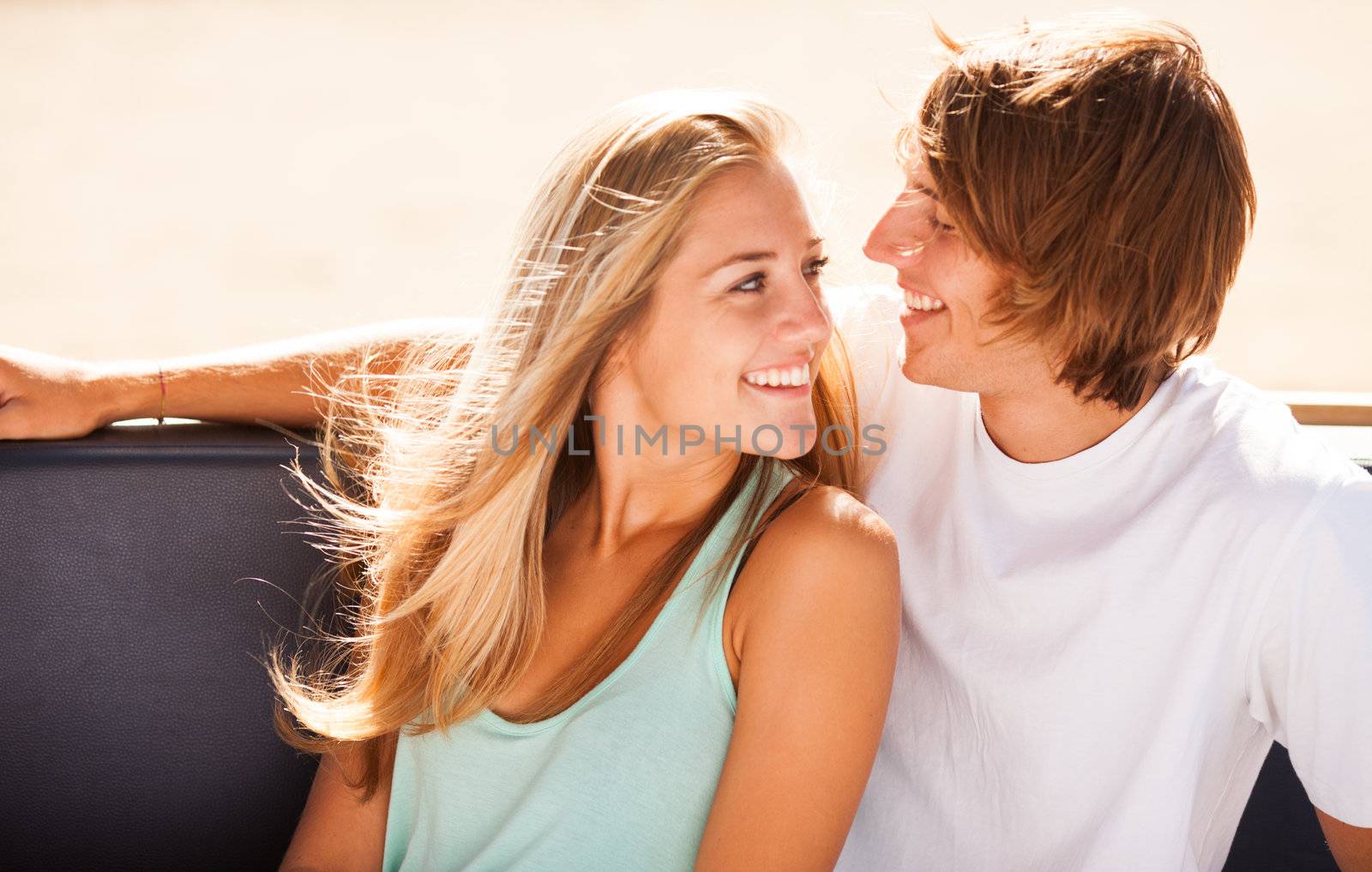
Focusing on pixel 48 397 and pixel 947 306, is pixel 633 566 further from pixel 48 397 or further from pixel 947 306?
pixel 48 397

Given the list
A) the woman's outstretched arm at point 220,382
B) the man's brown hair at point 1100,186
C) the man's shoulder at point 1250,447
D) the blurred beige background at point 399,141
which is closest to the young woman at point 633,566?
the woman's outstretched arm at point 220,382

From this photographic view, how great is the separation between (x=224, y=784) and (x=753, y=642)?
2.54 feet

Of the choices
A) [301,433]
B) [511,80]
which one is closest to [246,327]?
[511,80]

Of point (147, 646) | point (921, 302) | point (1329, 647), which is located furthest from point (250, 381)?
point (1329, 647)

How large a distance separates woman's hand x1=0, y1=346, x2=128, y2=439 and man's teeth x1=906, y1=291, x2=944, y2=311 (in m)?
1.00

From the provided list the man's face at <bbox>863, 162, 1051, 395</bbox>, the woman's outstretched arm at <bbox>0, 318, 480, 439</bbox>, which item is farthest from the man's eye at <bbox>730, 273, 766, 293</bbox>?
the woman's outstretched arm at <bbox>0, 318, 480, 439</bbox>

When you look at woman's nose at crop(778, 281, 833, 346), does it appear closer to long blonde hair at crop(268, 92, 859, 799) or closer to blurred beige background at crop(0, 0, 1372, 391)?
long blonde hair at crop(268, 92, 859, 799)

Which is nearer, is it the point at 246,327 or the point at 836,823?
the point at 836,823

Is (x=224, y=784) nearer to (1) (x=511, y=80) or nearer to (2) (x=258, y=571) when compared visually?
(2) (x=258, y=571)

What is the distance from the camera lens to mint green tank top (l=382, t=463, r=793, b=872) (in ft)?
4.41

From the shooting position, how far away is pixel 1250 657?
1344mm

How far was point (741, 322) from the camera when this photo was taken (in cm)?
136

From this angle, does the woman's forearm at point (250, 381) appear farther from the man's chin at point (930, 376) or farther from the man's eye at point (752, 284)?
the man's chin at point (930, 376)

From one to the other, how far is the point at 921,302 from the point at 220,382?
34.8 inches
